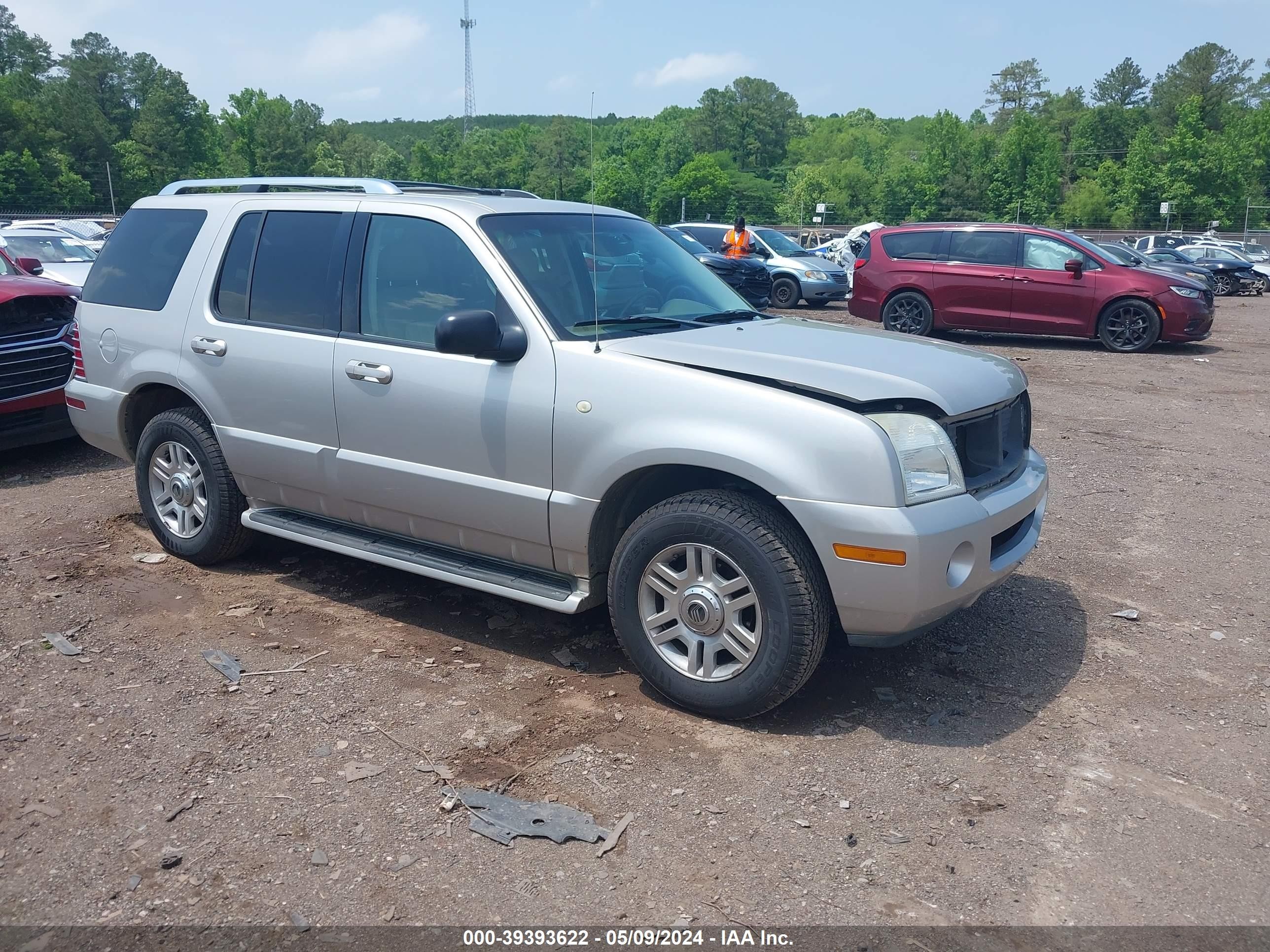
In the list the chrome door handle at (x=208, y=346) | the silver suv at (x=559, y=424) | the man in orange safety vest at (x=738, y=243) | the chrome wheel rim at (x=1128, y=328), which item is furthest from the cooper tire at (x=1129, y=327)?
the chrome door handle at (x=208, y=346)

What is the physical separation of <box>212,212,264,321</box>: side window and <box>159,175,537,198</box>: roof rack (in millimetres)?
247

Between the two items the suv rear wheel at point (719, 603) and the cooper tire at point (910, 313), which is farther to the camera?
the cooper tire at point (910, 313)

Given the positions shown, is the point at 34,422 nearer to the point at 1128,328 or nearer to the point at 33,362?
the point at 33,362

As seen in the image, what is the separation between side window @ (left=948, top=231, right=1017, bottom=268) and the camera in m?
15.1

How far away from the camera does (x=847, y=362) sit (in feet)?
13.0

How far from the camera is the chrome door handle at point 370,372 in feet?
14.7

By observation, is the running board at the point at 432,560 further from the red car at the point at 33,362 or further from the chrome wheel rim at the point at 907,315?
the chrome wheel rim at the point at 907,315

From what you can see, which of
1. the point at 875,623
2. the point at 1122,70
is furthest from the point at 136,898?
the point at 1122,70

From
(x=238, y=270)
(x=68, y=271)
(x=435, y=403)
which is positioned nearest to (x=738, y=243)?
(x=68, y=271)

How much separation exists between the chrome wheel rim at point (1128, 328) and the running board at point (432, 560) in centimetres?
1289

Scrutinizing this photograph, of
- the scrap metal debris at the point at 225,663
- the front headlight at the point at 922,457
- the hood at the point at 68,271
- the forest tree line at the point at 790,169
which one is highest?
the forest tree line at the point at 790,169

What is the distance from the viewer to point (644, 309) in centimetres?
457

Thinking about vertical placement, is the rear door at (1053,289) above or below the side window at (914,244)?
below

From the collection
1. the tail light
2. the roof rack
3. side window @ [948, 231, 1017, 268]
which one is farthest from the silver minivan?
the tail light
